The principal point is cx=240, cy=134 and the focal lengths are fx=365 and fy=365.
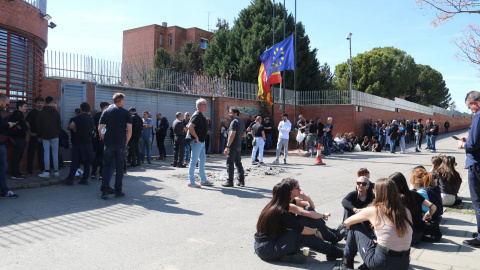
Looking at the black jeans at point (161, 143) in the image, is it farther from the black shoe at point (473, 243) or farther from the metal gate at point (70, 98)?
the black shoe at point (473, 243)

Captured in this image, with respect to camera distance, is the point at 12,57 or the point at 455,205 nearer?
the point at 455,205

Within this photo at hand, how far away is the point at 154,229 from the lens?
17.5 ft

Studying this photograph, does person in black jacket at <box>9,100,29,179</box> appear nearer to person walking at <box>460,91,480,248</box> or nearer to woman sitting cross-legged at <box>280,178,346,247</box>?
woman sitting cross-legged at <box>280,178,346,247</box>

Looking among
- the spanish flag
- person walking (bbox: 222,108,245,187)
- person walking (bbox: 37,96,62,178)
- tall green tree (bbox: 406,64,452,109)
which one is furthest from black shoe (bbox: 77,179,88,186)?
tall green tree (bbox: 406,64,452,109)

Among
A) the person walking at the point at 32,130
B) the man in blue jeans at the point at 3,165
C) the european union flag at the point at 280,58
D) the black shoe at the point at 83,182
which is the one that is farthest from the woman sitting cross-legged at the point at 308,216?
the european union flag at the point at 280,58

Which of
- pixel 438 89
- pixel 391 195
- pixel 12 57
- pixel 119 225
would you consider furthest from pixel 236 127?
pixel 438 89

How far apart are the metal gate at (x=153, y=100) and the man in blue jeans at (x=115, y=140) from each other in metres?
7.56

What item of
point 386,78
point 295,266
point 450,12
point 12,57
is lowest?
point 295,266

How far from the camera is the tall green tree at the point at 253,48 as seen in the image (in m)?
30.6

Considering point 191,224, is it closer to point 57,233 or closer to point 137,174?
point 57,233

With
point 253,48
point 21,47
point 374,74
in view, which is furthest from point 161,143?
point 374,74

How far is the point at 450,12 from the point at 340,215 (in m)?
5.78

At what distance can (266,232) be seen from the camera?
14.0ft

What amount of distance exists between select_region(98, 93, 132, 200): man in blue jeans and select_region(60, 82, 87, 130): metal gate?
6.63m
